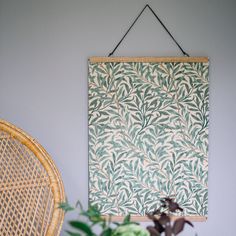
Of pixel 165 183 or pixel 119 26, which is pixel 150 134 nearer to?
pixel 165 183

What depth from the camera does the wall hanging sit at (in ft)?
7.37

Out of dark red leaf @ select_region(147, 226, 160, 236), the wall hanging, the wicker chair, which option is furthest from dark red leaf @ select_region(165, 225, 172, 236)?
the wall hanging

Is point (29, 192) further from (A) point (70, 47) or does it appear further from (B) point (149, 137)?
(A) point (70, 47)

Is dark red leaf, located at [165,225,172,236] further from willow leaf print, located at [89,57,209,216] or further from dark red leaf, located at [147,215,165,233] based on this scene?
willow leaf print, located at [89,57,209,216]

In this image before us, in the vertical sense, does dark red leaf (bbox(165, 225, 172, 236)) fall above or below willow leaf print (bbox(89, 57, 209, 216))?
below

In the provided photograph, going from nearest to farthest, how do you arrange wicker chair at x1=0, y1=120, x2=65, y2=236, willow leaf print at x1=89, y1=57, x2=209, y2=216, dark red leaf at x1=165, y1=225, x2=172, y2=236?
dark red leaf at x1=165, y1=225, x2=172, y2=236
wicker chair at x1=0, y1=120, x2=65, y2=236
willow leaf print at x1=89, y1=57, x2=209, y2=216

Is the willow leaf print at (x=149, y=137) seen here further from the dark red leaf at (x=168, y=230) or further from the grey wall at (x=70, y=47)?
the dark red leaf at (x=168, y=230)

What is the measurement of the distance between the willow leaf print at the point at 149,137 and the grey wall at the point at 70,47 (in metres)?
0.10

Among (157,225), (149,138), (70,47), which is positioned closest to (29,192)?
(149,138)

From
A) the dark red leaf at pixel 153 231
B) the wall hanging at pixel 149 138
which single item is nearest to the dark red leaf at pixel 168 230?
the dark red leaf at pixel 153 231

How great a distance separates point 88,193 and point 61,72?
82cm

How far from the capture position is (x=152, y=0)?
7.39 ft

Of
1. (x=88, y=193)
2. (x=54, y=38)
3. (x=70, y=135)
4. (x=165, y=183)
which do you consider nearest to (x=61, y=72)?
(x=54, y=38)

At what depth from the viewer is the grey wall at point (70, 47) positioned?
2252mm
